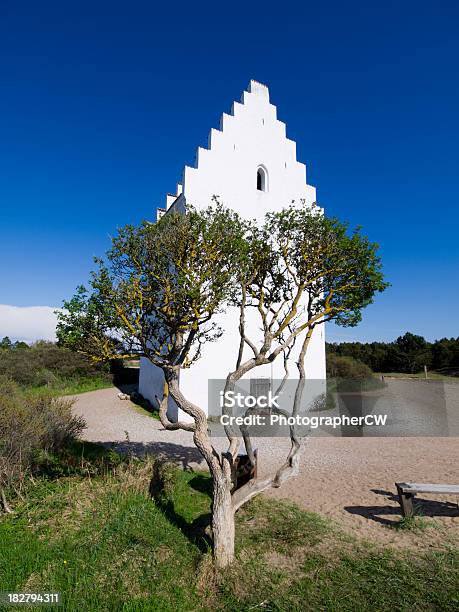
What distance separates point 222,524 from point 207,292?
3819 millimetres

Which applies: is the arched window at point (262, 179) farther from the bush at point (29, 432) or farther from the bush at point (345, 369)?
the bush at point (345, 369)

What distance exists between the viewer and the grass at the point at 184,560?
15.1ft

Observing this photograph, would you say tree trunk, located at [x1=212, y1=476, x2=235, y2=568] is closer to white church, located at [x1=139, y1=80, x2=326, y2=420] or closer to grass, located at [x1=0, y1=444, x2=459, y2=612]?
grass, located at [x1=0, y1=444, x2=459, y2=612]

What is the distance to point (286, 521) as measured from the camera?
6746mm

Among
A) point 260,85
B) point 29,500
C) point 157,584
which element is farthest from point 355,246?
point 260,85

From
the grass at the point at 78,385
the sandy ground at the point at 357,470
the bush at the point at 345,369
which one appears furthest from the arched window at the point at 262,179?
the grass at the point at 78,385

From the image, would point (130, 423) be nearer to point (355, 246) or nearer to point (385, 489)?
point (385, 489)

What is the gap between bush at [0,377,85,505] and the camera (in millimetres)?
7258

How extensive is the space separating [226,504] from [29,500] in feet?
13.8

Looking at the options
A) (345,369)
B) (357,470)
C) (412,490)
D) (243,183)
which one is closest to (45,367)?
(243,183)

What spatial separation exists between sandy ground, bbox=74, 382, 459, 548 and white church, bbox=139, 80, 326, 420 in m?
2.67

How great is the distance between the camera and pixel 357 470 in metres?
9.87

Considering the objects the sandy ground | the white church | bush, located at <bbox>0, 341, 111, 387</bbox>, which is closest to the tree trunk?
the sandy ground

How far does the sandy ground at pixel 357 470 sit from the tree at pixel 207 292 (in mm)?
2248
